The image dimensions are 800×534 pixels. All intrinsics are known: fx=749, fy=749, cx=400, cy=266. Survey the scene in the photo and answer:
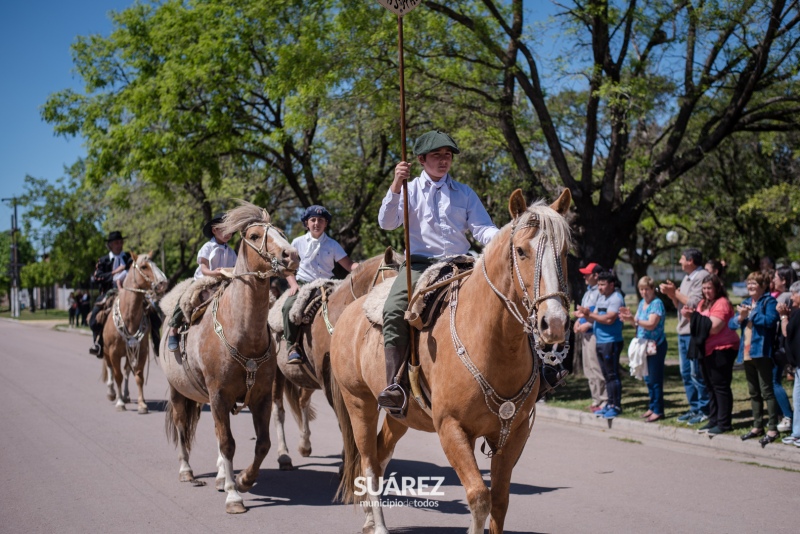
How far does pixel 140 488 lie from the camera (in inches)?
301

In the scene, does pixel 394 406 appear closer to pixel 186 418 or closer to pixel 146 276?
pixel 186 418

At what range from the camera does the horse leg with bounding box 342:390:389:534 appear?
5.77m

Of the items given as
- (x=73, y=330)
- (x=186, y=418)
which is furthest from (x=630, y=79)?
(x=73, y=330)

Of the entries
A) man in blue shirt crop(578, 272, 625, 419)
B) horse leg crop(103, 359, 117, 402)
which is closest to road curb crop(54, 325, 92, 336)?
horse leg crop(103, 359, 117, 402)

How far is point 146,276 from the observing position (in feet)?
41.5

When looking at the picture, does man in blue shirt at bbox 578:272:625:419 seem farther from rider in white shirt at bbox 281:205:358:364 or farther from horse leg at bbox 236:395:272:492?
horse leg at bbox 236:395:272:492

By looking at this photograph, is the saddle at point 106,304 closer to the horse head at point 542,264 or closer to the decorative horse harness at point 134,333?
the decorative horse harness at point 134,333

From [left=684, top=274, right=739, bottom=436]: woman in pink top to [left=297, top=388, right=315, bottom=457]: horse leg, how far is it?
505 cm

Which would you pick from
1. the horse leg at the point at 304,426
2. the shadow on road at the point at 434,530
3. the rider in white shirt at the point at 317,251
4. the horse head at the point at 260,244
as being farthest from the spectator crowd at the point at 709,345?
the horse head at the point at 260,244

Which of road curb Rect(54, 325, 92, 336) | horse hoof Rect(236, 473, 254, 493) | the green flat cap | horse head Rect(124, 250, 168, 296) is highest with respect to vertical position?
the green flat cap

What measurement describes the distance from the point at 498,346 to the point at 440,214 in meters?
1.41

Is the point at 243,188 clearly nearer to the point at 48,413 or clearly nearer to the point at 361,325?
the point at 48,413

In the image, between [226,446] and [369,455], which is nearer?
[369,455]

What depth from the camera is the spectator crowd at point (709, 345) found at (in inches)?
359
